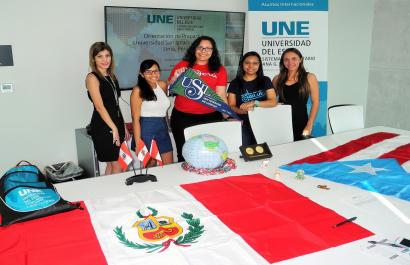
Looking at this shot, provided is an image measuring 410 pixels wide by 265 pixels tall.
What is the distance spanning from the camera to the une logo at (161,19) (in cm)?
404

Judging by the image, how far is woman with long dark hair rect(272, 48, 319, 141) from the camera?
11.1 ft

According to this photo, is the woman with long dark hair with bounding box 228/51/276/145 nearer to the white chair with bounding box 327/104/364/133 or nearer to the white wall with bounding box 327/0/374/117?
the white chair with bounding box 327/104/364/133

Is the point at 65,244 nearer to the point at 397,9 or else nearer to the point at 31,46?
the point at 31,46

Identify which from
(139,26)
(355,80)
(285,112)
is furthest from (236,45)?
(355,80)

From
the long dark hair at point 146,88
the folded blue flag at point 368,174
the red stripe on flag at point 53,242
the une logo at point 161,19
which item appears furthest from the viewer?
the une logo at point 161,19

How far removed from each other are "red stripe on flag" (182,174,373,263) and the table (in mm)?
49

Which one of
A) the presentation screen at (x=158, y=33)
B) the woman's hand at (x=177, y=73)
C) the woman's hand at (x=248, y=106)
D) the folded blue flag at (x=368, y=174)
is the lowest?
the folded blue flag at (x=368, y=174)

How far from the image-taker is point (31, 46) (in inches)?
142

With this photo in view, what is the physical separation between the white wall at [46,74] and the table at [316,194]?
2055mm

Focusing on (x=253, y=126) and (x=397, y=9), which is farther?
(x=397, y=9)

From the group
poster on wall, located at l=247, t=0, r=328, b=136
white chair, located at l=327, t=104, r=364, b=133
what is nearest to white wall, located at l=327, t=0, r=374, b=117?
poster on wall, located at l=247, t=0, r=328, b=136

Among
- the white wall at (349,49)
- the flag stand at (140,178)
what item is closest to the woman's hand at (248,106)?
the flag stand at (140,178)

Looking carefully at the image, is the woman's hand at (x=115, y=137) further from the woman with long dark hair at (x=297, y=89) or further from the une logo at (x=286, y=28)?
the une logo at (x=286, y=28)

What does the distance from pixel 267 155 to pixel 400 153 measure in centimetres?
86
